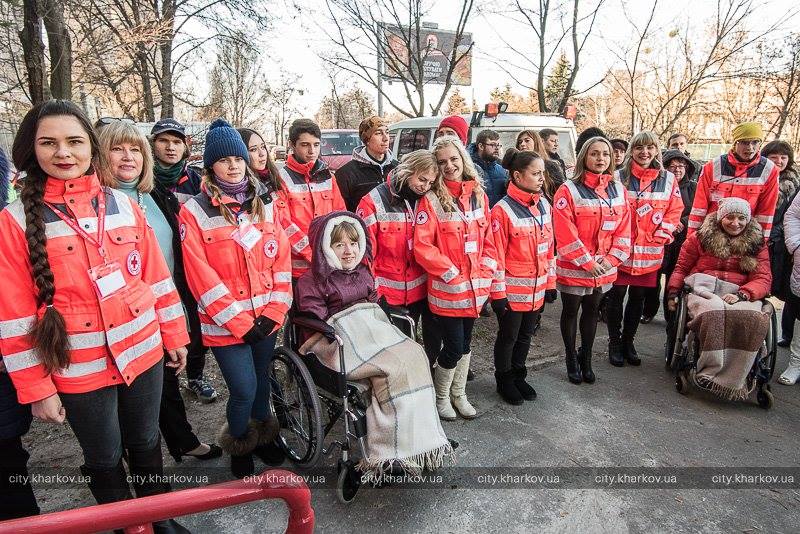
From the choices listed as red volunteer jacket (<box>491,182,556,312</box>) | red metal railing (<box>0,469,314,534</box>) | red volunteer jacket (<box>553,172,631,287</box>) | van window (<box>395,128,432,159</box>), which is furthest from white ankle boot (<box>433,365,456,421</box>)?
van window (<box>395,128,432,159</box>)

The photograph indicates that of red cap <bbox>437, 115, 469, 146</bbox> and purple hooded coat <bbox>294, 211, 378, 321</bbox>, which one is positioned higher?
red cap <bbox>437, 115, 469, 146</bbox>

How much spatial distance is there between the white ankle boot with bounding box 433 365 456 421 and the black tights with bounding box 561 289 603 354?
3.91 ft

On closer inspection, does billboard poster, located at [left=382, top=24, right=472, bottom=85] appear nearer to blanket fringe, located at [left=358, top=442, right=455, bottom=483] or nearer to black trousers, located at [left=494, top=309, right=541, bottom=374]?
black trousers, located at [left=494, top=309, right=541, bottom=374]

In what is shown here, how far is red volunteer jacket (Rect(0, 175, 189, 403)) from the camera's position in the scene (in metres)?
1.75

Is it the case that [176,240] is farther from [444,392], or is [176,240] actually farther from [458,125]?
[458,125]

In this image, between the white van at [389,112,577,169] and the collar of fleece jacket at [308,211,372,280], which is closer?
the collar of fleece jacket at [308,211,372,280]

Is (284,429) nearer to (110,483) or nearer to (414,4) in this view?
(110,483)

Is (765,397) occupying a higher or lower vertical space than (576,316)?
lower

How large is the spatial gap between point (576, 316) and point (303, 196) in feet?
8.06

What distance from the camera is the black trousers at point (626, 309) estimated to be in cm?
439

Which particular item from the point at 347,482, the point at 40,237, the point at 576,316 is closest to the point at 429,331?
the point at 347,482

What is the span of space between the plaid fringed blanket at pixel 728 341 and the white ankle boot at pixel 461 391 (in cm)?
179

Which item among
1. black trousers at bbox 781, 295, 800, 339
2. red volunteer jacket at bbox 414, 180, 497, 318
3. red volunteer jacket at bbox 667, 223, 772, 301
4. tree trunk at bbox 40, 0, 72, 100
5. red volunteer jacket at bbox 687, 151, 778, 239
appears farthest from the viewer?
black trousers at bbox 781, 295, 800, 339

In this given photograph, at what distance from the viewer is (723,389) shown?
3600 millimetres
